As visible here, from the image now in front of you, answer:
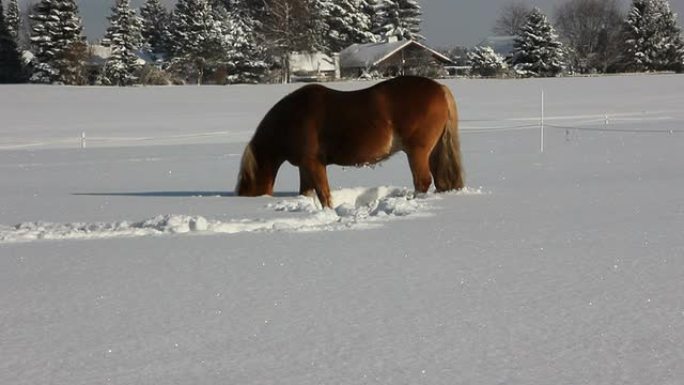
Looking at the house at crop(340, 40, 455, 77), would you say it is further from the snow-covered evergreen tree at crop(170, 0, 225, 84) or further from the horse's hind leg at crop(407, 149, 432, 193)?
the horse's hind leg at crop(407, 149, 432, 193)

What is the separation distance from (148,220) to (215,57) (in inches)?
1840

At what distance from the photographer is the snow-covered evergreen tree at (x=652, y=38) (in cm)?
5900

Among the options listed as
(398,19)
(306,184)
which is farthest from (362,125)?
(398,19)

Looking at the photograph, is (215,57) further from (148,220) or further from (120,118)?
(148,220)

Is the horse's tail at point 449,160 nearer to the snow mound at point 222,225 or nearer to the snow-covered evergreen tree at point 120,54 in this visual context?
the snow mound at point 222,225

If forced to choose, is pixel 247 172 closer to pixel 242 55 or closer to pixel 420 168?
pixel 420 168

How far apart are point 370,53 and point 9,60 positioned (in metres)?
22.6

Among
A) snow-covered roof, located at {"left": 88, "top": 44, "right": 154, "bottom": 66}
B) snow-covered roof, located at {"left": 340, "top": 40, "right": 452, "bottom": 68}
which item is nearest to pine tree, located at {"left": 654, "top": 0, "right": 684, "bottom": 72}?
snow-covered roof, located at {"left": 340, "top": 40, "right": 452, "bottom": 68}

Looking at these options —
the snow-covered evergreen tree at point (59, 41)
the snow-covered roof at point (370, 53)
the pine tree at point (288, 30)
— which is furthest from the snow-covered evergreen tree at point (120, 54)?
the snow-covered roof at point (370, 53)

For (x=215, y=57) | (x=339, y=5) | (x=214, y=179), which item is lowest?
(x=214, y=179)

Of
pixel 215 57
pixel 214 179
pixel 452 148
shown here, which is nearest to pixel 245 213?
pixel 452 148

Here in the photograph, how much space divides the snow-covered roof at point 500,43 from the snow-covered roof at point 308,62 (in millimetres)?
31350

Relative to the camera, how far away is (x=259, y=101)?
38.9 meters

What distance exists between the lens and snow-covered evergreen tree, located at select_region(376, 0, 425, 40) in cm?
6017
